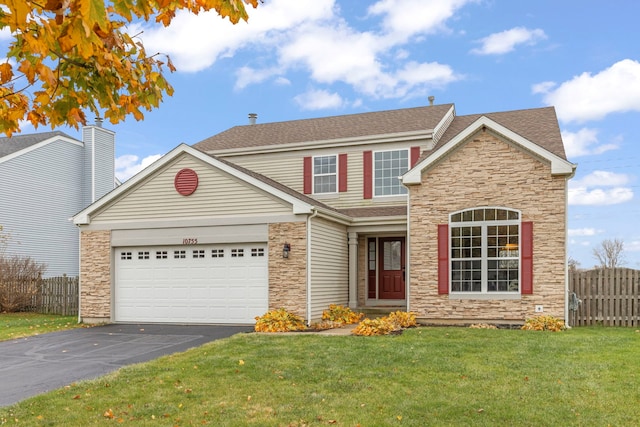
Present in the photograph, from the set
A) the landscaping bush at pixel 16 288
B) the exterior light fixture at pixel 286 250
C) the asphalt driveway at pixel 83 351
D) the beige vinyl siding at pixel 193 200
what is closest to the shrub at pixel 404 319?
the exterior light fixture at pixel 286 250

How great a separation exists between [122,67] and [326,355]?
649 centimetres

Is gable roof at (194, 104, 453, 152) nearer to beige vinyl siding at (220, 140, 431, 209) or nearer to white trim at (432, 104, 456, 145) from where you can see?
white trim at (432, 104, 456, 145)

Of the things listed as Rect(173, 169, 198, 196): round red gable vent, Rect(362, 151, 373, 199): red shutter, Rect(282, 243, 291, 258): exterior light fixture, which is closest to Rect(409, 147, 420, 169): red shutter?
Rect(362, 151, 373, 199): red shutter

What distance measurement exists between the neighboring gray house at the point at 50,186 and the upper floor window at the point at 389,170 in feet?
53.9

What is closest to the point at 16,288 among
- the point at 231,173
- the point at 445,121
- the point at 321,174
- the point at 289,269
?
the point at 231,173

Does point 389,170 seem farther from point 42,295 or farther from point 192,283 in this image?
point 42,295

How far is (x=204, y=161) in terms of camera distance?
1627 centimetres

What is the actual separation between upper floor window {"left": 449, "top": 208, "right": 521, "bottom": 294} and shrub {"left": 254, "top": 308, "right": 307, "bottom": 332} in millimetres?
4140

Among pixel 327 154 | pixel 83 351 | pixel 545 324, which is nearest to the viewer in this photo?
pixel 83 351

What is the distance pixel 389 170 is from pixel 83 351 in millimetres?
11004

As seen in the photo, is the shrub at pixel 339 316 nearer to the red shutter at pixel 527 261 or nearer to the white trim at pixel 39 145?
the red shutter at pixel 527 261

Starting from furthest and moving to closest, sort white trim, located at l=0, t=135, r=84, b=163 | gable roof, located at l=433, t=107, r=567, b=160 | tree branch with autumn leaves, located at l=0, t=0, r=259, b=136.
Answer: white trim, located at l=0, t=135, r=84, b=163 → gable roof, located at l=433, t=107, r=567, b=160 → tree branch with autumn leaves, located at l=0, t=0, r=259, b=136

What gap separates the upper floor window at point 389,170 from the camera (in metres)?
18.6

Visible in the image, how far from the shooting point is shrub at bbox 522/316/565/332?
13414 mm
